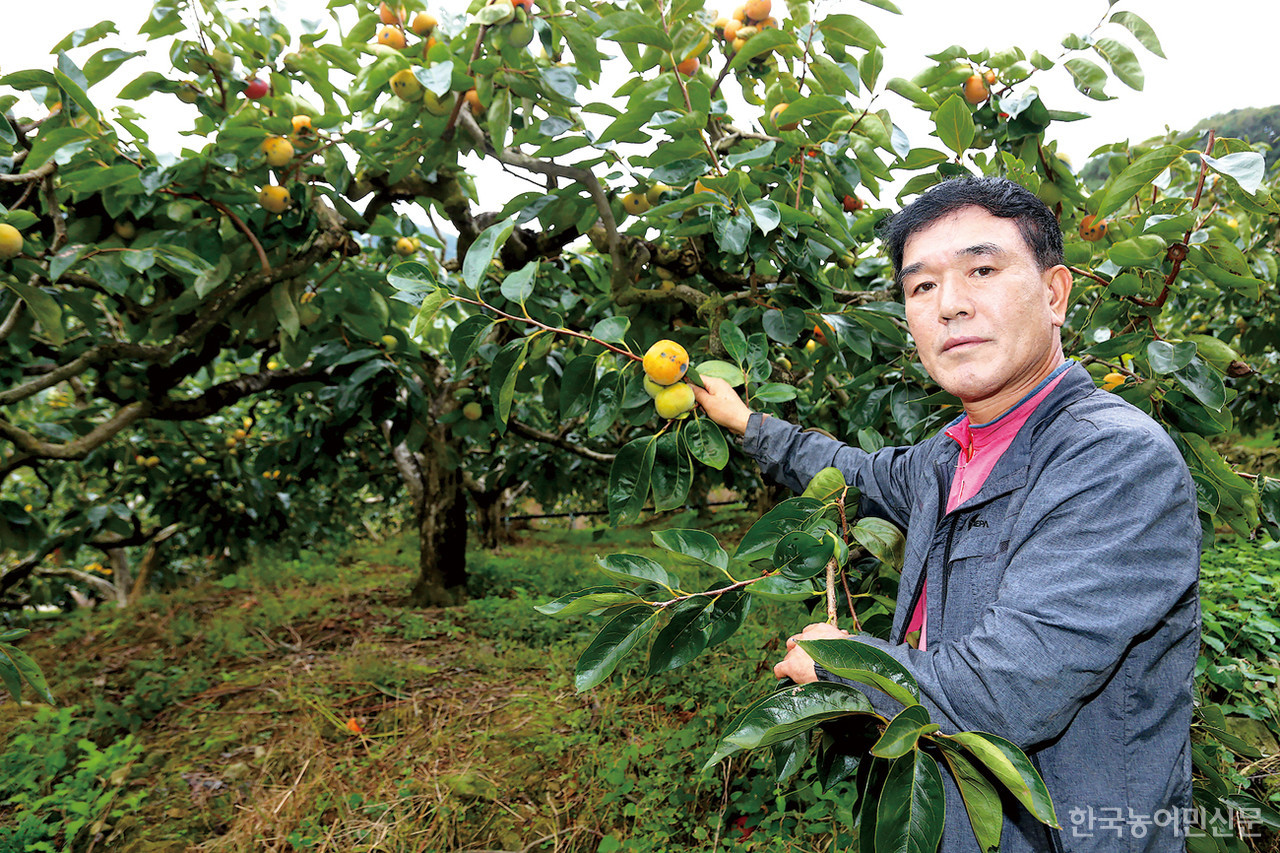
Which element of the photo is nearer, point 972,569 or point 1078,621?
point 1078,621

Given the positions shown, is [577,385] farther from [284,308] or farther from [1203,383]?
[284,308]

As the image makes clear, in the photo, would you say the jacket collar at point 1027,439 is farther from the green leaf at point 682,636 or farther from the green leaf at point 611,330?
the green leaf at point 611,330

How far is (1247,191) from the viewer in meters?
1.02

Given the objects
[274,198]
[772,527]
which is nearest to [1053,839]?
[772,527]

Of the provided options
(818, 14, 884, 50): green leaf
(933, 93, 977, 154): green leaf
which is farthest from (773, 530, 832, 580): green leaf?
(818, 14, 884, 50): green leaf

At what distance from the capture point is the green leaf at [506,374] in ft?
3.98

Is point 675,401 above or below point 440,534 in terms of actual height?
above

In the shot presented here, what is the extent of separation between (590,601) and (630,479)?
41cm

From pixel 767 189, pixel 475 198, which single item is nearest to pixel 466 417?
pixel 475 198

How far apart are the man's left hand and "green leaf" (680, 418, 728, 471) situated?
0.39 m

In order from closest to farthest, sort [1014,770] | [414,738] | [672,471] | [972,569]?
[1014,770] → [972,569] → [672,471] → [414,738]

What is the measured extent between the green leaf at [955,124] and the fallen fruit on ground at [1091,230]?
34cm

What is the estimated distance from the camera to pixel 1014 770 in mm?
570

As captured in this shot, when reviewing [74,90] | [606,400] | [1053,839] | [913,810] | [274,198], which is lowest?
[1053,839]
